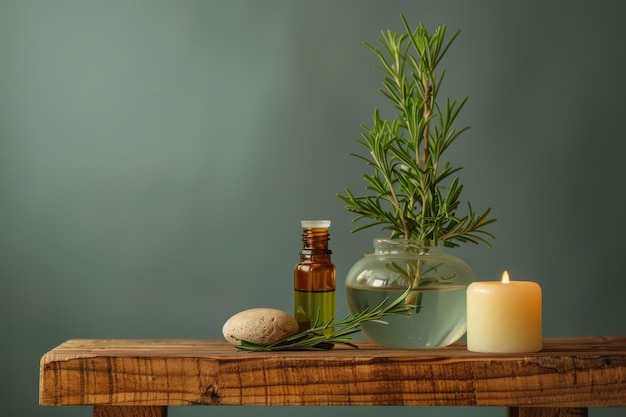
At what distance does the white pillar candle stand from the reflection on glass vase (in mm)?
39

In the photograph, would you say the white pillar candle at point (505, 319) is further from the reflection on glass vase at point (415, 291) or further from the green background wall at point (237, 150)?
the green background wall at point (237, 150)

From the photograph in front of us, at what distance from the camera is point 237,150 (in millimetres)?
1801

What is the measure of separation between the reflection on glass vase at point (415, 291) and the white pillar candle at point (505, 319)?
0.04 metres

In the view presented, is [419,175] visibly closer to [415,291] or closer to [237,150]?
[415,291]

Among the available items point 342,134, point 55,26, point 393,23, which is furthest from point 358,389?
point 55,26

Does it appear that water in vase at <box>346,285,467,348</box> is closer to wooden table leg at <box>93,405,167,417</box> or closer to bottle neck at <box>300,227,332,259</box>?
bottle neck at <box>300,227,332,259</box>

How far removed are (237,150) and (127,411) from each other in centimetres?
92

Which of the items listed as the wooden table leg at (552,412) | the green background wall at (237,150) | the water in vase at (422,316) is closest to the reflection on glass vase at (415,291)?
the water in vase at (422,316)

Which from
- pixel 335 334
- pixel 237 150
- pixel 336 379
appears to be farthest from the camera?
pixel 237 150

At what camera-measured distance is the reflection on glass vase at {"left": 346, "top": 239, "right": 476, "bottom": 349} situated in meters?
1.02

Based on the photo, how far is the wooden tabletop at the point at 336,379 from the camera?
2.97 ft

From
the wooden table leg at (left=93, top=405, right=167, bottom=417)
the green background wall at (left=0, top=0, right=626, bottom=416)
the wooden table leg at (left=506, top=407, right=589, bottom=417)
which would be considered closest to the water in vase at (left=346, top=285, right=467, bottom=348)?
the wooden table leg at (left=506, top=407, right=589, bottom=417)

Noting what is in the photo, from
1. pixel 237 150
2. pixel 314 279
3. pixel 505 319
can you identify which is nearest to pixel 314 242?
pixel 314 279

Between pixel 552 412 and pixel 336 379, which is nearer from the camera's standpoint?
pixel 336 379
